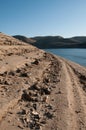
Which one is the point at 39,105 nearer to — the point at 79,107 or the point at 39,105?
the point at 39,105

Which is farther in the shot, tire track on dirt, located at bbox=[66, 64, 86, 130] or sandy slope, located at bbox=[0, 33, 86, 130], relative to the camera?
tire track on dirt, located at bbox=[66, 64, 86, 130]

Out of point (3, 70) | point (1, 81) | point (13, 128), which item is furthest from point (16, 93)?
point (3, 70)

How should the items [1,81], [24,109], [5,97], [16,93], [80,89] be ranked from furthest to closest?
[80,89], [1,81], [16,93], [5,97], [24,109]

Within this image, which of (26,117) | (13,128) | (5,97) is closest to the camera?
(13,128)

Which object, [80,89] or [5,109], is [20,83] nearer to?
[80,89]

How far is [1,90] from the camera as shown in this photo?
14.0 meters

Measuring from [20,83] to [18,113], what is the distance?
4753 mm

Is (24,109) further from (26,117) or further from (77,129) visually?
(77,129)

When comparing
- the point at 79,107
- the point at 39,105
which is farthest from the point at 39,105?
the point at 79,107

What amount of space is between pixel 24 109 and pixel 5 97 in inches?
51.7

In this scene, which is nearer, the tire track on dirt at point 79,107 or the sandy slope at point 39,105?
the sandy slope at point 39,105

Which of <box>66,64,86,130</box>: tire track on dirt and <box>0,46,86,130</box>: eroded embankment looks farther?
<box>66,64,86,130</box>: tire track on dirt

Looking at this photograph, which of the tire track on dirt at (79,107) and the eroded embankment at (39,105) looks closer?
the eroded embankment at (39,105)

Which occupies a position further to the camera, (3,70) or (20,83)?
(3,70)
